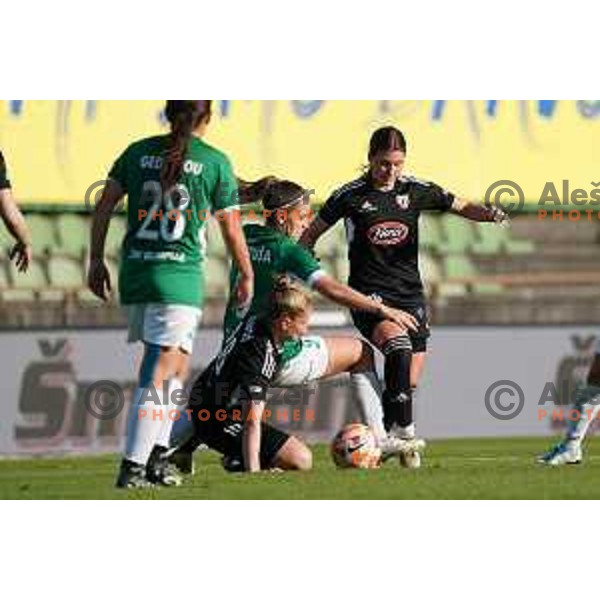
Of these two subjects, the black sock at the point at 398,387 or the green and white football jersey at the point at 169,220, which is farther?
the black sock at the point at 398,387

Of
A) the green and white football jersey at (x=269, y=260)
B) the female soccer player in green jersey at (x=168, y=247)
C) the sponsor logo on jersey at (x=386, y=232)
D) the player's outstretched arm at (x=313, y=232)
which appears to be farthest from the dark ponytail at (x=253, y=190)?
the female soccer player in green jersey at (x=168, y=247)

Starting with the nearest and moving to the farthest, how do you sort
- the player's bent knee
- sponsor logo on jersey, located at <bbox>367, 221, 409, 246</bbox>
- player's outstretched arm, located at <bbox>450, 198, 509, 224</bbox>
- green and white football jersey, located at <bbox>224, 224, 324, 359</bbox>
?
green and white football jersey, located at <bbox>224, 224, 324, 359</bbox>
the player's bent knee
player's outstretched arm, located at <bbox>450, 198, 509, 224</bbox>
sponsor logo on jersey, located at <bbox>367, 221, 409, 246</bbox>

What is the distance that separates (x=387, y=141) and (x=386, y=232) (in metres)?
0.76

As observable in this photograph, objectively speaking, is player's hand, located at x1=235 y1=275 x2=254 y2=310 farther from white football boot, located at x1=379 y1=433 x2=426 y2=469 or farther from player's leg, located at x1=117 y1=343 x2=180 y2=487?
white football boot, located at x1=379 y1=433 x2=426 y2=469

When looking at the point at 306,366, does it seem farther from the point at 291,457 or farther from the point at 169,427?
the point at 169,427

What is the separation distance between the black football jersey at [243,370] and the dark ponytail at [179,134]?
1.60m

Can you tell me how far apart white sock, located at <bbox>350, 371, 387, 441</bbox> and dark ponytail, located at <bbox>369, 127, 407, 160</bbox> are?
1.40 metres

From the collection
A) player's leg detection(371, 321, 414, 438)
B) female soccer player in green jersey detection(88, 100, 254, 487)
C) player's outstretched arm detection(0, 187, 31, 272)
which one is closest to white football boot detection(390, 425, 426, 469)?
player's leg detection(371, 321, 414, 438)

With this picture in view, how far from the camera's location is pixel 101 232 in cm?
970

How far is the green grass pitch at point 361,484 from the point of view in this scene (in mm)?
9727

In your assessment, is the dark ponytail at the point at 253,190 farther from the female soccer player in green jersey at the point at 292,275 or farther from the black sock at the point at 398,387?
the black sock at the point at 398,387

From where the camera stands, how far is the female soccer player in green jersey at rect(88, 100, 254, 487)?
9.55 metres

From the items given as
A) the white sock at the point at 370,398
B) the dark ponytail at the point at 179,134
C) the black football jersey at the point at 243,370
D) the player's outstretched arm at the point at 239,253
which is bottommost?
the white sock at the point at 370,398

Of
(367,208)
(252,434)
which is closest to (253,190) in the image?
(367,208)
